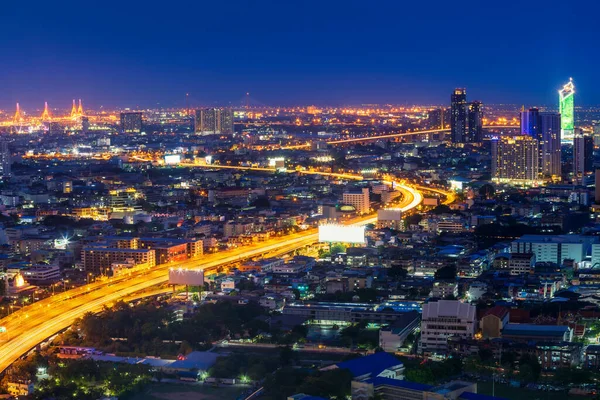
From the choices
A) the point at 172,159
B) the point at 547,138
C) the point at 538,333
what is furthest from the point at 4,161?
the point at 538,333

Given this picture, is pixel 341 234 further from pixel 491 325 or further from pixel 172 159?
pixel 172 159

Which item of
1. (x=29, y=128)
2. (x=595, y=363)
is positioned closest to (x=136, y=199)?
(x=595, y=363)

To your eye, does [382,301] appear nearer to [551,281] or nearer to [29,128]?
[551,281]

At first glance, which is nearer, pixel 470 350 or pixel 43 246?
pixel 470 350

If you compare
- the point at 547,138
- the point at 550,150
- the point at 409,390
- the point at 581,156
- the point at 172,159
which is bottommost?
the point at 409,390

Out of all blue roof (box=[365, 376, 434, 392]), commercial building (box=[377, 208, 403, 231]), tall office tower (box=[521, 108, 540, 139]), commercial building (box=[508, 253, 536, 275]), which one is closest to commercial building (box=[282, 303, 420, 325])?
blue roof (box=[365, 376, 434, 392])

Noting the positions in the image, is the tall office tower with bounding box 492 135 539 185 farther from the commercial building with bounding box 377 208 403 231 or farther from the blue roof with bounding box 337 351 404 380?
the blue roof with bounding box 337 351 404 380

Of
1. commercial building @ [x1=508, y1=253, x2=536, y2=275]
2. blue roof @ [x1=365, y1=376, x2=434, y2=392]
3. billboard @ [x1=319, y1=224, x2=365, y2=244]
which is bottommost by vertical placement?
blue roof @ [x1=365, y1=376, x2=434, y2=392]
